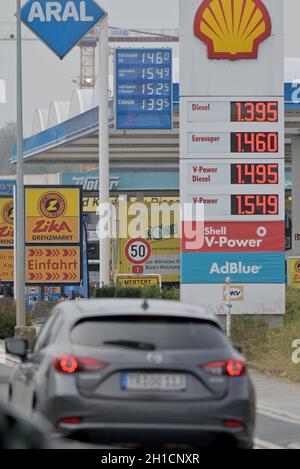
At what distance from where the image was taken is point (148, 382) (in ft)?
31.8

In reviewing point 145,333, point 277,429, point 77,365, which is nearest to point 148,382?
point 145,333

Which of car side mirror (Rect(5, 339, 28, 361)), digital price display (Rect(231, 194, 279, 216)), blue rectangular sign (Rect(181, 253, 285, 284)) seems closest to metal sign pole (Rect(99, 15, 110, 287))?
blue rectangular sign (Rect(181, 253, 285, 284))

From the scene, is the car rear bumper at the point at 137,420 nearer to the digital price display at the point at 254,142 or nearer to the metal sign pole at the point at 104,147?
the digital price display at the point at 254,142

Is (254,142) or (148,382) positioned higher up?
(254,142)

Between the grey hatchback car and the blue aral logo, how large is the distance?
82.8ft

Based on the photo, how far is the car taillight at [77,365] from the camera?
9.69 meters

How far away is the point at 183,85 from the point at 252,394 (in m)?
17.1

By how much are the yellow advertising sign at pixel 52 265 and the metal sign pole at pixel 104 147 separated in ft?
34.9

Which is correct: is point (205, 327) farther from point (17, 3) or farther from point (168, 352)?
point (17, 3)

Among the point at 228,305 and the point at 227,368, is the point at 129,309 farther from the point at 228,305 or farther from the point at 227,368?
the point at 228,305

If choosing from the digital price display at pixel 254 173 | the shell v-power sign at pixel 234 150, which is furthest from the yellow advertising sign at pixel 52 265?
the digital price display at pixel 254 173

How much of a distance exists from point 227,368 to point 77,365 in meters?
1.09

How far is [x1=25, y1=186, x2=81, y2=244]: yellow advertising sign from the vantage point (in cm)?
4506
